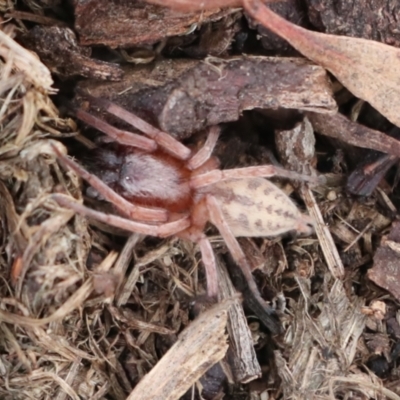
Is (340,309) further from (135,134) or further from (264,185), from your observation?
(135,134)

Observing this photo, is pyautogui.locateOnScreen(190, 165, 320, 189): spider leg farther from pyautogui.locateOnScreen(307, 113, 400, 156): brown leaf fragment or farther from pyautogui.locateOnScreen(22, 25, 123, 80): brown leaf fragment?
pyautogui.locateOnScreen(22, 25, 123, 80): brown leaf fragment

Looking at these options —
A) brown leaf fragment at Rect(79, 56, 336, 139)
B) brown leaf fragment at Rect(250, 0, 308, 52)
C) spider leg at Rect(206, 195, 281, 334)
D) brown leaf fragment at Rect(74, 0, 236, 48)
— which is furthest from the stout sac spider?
brown leaf fragment at Rect(250, 0, 308, 52)

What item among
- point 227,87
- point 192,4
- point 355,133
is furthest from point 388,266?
point 192,4

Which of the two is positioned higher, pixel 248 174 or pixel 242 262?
pixel 248 174

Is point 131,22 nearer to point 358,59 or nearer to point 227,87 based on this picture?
point 227,87

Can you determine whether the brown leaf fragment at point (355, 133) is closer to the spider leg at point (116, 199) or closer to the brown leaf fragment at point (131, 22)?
the brown leaf fragment at point (131, 22)

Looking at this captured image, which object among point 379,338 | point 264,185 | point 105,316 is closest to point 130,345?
point 105,316
